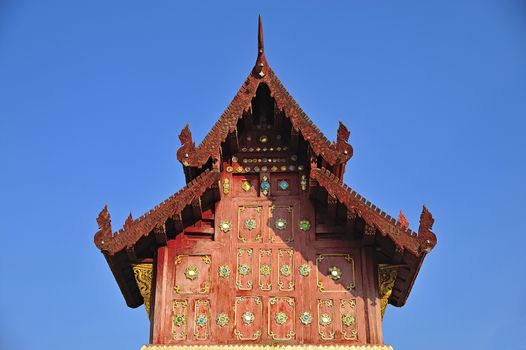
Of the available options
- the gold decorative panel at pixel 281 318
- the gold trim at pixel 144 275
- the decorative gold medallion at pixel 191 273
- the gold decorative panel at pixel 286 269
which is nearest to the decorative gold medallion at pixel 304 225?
the gold decorative panel at pixel 286 269

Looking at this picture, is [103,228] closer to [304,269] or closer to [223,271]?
[223,271]

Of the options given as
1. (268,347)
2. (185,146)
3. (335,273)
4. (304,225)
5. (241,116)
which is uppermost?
(241,116)

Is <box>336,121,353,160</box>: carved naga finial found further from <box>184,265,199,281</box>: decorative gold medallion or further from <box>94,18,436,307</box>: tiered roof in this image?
<box>184,265,199,281</box>: decorative gold medallion

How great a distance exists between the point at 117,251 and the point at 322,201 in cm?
471

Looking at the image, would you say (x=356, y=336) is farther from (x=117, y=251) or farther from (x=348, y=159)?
(x=117, y=251)

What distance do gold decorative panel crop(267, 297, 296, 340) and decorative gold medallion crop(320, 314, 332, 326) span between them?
0.58 metres

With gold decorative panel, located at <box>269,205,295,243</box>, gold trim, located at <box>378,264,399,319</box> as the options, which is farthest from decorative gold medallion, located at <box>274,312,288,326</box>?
gold trim, located at <box>378,264,399,319</box>

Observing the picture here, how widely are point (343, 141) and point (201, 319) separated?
5.09 m

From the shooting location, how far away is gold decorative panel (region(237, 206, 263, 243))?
1684 centimetres

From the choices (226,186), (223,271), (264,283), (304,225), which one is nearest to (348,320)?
(264,283)

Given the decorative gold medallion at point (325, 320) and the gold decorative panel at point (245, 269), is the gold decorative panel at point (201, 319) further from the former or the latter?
the decorative gold medallion at point (325, 320)

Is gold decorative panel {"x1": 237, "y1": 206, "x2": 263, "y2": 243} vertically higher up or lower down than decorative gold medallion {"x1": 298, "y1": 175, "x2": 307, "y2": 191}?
lower down

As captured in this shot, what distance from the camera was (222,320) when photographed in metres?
15.7

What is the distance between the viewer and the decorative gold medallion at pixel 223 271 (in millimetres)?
16297
